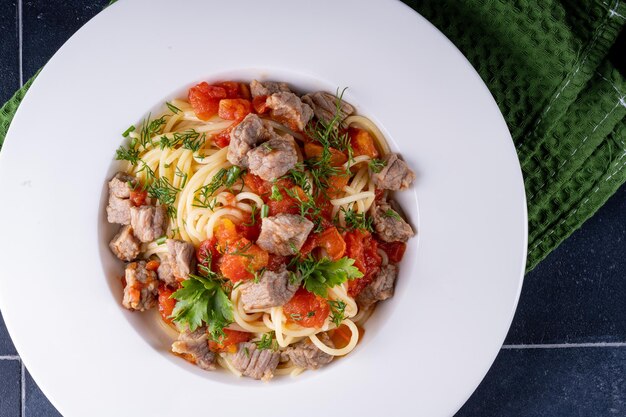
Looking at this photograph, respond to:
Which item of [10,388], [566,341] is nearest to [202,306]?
[10,388]

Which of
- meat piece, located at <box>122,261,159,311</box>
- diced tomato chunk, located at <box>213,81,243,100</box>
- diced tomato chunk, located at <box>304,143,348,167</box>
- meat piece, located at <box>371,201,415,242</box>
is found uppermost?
diced tomato chunk, located at <box>213,81,243,100</box>

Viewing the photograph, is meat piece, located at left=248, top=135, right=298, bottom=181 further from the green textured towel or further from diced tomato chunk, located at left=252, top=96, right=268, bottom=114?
the green textured towel

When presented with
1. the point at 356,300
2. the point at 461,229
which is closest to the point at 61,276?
the point at 356,300

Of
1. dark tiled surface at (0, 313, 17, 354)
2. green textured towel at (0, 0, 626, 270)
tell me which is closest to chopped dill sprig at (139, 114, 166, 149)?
green textured towel at (0, 0, 626, 270)

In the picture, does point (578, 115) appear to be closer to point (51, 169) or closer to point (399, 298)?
point (399, 298)

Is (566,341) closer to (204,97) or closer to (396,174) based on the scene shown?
(396,174)

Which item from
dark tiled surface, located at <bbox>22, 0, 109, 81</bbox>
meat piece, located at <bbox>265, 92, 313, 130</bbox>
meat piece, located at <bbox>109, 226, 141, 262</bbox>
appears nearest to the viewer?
meat piece, located at <bbox>265, 92, 313, 130</bbox>
